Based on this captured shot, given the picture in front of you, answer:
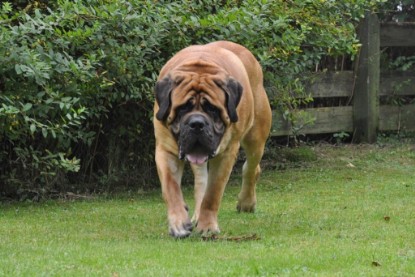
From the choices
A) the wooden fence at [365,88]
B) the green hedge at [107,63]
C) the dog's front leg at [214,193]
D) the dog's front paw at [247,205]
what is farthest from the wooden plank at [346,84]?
the dog's front leg at [214,193]

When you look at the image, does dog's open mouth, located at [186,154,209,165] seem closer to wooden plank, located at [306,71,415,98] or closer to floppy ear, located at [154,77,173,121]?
floppy ear, located at [154,77,173,121]

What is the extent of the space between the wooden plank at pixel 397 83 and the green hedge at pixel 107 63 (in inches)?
124

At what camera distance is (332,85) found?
13883 millimetres

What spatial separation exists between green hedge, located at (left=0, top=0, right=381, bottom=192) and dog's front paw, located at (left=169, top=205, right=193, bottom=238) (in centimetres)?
189

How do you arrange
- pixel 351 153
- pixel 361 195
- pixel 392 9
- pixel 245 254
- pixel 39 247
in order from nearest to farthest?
pixel 245 254 → pixel 39 247 → pixel 361 195 → pixel 351 153 → pixel 392 9

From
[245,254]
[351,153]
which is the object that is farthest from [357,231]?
[351,153]

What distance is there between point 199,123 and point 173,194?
61 centimetres

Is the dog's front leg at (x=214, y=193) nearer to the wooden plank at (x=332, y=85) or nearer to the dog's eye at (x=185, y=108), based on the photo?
the dog's eye at (x=185, y=108)

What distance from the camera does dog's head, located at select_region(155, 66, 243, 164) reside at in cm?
671

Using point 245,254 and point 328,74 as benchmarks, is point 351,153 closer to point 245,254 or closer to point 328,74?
point 328,74

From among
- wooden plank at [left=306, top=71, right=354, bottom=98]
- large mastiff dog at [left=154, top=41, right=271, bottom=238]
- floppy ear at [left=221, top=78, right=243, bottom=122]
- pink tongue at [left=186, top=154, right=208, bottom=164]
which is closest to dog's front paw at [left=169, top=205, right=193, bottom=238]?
large mastiff dog at [left=154, top=41, right=271, bottom=238]

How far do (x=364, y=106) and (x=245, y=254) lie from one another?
8443mm

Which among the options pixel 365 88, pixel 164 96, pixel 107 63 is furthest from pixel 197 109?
Result: pixel 365 88

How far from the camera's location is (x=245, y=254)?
19.9ft
